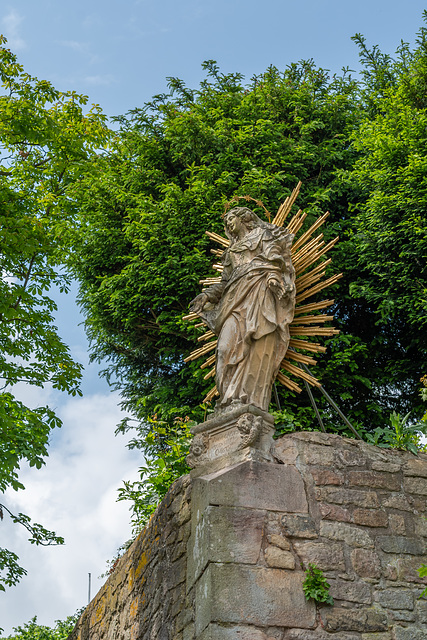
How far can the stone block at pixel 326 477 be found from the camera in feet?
17.6

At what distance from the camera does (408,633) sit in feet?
16.5

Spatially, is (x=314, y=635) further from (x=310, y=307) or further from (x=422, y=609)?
(x=310, y=307)

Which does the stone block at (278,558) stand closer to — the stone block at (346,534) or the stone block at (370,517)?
the stone block at (346,534)

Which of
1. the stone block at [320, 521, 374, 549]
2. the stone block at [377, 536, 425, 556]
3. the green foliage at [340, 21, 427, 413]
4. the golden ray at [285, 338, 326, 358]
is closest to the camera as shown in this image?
the stone block at [320, 521, 374, 549]

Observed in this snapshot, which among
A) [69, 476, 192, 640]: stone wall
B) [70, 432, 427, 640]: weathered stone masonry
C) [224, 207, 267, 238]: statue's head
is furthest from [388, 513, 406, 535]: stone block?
[224, 207, 267, 238]: statue's head

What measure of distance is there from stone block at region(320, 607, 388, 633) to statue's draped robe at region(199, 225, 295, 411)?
4.51 ft

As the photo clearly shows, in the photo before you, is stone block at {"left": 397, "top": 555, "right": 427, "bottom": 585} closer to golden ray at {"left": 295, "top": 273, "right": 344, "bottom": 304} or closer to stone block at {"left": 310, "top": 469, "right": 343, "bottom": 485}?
stone block at {"left": 310, "top": 469, "right": 343, "bottom": 485}

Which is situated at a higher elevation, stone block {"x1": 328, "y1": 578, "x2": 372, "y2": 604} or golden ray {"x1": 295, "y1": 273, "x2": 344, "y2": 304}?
golden ray {"x1": 295, "y1": 273, "x2": 344, "y2": 304}

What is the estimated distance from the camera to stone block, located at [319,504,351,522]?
526 centimetres

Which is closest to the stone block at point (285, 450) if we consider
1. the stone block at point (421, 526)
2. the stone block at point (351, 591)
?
the stone block at point (351, 591)

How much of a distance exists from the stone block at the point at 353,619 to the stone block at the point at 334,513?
0.57 m

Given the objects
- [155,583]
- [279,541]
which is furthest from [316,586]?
[155,583]

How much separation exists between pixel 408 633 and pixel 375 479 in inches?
39.2

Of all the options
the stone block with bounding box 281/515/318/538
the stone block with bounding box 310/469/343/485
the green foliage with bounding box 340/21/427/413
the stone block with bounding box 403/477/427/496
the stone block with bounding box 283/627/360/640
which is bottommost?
the stone block with bounding box 283/627/360/640
